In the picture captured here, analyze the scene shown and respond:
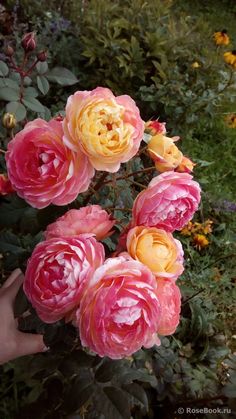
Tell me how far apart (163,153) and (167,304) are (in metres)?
0.24

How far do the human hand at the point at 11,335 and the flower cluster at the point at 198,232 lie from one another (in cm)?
151

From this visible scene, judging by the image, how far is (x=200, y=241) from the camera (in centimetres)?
239

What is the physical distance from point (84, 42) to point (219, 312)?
65.9 inches

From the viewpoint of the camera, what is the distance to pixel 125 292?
0.66m

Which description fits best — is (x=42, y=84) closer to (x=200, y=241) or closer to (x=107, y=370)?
(x=107, y=370)

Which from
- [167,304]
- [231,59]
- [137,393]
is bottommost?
[231,59]

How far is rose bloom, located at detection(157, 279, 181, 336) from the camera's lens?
2.33ft

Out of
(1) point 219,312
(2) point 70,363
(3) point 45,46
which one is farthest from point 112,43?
(2) point 70,363

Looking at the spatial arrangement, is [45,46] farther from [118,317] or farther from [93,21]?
[118,317]

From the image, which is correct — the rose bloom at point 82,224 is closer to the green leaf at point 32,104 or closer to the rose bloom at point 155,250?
the rose bloom at point 155,250

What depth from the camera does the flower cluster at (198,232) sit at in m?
2.39

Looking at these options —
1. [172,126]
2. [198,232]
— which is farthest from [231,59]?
[198,232]

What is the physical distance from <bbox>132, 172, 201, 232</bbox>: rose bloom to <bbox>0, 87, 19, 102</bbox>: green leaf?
0.41 meters

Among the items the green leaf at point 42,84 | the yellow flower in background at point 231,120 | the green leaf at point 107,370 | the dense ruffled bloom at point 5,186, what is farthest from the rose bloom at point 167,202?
the yellow flower in background at point 231,120
